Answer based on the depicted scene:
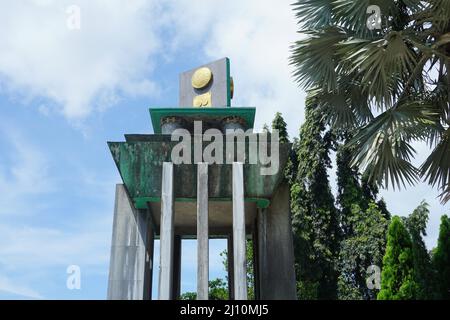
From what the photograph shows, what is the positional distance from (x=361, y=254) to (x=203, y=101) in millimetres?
11179

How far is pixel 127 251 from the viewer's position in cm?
1012

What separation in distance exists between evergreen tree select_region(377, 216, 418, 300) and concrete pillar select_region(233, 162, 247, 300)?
687 cm

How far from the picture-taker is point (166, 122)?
37.4ft

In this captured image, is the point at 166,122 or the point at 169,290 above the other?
the point at 166,122

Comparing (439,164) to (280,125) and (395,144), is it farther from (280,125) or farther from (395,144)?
(280,125)

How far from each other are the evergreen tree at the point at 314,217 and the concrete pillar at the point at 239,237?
413 inches

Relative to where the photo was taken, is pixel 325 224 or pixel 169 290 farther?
pixel 325 224

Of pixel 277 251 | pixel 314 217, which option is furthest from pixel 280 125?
pixel 277 251

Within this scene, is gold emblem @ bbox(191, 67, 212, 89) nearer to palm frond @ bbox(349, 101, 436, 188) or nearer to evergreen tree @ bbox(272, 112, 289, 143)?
palm frond @ bbox(349, 101, 436, 188)
